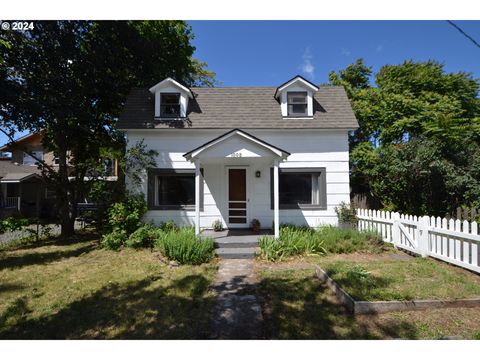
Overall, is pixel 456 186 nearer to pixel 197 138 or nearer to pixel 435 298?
pixel 435 298

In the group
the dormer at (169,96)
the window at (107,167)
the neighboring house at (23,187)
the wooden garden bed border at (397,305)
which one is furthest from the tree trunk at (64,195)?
the wooden garden bed border at (397,305)

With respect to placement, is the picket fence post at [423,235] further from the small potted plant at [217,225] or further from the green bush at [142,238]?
the green bush at [142,238]

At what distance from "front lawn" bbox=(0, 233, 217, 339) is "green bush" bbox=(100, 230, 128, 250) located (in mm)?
454

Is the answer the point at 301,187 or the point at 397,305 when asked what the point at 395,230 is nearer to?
the point at 301,187

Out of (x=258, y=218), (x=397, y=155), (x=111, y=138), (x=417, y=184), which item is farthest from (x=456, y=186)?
(x=111, y=138)

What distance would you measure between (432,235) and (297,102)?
7025 mm

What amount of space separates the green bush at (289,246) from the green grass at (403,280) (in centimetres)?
93

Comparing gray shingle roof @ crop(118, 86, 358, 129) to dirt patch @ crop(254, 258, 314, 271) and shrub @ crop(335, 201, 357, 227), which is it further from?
dirt patch @ crop(254, 258, 314, 271)

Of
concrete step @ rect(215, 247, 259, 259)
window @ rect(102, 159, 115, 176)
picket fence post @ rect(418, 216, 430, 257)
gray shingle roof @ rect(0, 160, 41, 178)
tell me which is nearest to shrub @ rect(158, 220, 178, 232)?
concrete step @ rect(215, 247, 259, 259)

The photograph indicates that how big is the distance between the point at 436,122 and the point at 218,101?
36.2 ft

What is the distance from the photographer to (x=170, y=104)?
1080 centimetres

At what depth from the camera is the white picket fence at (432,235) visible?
218 inches

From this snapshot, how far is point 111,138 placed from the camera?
11.6 metres

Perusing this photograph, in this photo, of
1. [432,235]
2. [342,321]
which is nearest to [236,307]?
[342,321]
